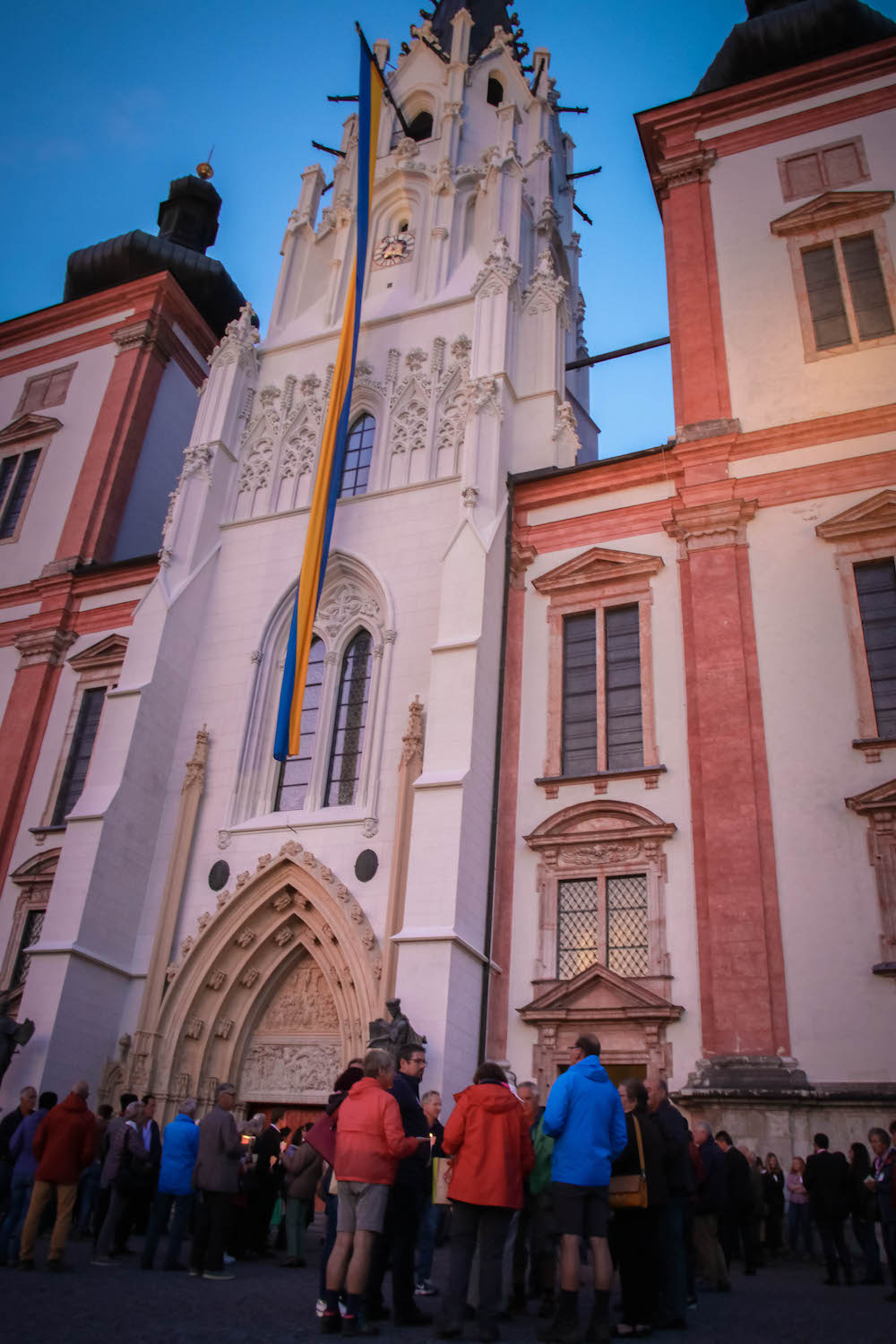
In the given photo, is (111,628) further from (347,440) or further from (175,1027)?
(175,1027)

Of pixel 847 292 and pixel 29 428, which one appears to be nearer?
pixel 847 292

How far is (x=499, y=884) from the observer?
14.3 metres

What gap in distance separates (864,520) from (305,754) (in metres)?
8.91

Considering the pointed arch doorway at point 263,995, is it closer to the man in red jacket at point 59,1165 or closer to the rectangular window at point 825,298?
the man in red jacket at point 59,1165

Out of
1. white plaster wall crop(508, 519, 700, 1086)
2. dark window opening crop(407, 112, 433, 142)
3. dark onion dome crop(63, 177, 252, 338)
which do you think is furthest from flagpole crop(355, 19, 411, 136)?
white plaster wall crop(508, 519, 700, 1086)

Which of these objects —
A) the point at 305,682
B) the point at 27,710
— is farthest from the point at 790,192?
the point at 27,710

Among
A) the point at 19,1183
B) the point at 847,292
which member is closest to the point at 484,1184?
the point at 19,1183

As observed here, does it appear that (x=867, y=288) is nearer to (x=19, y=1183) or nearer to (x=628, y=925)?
(x=628, y=925)

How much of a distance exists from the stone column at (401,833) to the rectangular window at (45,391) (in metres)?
14.6

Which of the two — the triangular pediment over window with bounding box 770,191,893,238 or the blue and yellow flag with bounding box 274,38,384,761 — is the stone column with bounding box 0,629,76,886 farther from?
the triangular pediment over window with bounding box 770,191,893,238

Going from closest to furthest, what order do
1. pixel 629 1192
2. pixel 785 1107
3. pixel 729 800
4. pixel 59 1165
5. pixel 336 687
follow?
pixel 629 1192
pixel 59 1165
pixel 785 1107
pixel 729 800
pixel 336 687

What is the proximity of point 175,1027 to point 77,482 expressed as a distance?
42.4 ft

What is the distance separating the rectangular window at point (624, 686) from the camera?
48.3 ft

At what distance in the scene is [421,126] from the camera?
25.6m
